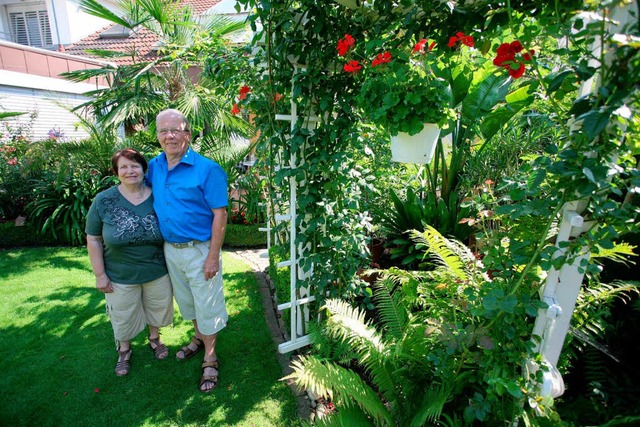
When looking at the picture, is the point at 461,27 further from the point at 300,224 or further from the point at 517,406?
the point at 517,406

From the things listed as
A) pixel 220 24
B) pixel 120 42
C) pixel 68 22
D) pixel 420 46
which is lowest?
pixel 420 46

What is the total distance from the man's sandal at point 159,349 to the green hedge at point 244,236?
275 centimetres

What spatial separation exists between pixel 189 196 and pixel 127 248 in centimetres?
66

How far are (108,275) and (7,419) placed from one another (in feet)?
3.64

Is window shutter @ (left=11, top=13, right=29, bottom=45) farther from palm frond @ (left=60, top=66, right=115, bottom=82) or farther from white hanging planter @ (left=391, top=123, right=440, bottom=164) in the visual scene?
white hanging planter @ (left=391, top=123, right=440, bottom=164)

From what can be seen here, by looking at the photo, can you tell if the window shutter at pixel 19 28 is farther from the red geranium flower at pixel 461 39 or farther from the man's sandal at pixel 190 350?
the red geranium flower at pixel 461 39

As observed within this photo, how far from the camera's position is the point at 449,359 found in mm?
1809

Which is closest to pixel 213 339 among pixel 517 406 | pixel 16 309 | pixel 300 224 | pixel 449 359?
pixel 300 224

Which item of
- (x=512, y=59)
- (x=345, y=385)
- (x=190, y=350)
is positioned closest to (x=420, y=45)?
(x=512, y=59)

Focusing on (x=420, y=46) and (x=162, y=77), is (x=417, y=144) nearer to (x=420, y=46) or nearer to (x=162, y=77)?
(x=420, y=46)

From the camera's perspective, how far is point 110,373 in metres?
2.84

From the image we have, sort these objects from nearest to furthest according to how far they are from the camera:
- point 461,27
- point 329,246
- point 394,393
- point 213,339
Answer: point 461,27 < point 394,393 < point 329,246 < point 213,339

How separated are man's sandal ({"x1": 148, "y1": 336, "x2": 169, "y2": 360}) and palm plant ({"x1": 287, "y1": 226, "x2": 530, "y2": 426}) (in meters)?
Answer: 1.36

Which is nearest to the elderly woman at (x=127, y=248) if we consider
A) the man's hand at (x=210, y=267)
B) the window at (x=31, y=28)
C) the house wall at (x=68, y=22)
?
the man's hand at (x=210, y=267)
